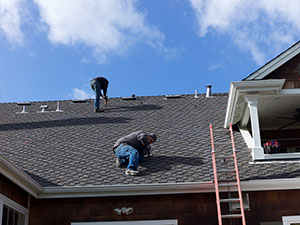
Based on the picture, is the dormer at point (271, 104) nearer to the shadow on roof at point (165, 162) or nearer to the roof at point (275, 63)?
the roof at point (275, 63)

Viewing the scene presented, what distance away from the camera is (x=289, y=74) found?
964 centimetres

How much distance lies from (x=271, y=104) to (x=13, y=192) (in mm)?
5708

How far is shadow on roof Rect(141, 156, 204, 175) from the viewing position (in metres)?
8.67

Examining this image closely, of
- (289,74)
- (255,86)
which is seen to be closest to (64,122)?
(255,86)

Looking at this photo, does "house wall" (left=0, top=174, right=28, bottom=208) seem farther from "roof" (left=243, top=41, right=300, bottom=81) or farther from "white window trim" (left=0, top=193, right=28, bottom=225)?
"roof" (left=243, top=41, right=300, bottom=81)

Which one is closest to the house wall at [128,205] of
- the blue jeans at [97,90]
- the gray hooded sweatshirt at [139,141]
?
the gray hooded sweatshirt at [139,141]

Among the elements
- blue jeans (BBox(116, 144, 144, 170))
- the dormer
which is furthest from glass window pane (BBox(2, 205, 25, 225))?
the dormer

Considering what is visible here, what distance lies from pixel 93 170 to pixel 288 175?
3.57 meters

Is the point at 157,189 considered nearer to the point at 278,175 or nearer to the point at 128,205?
the point at 128,205

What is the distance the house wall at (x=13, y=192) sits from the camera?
22.6 feet

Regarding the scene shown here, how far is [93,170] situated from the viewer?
28.5ft

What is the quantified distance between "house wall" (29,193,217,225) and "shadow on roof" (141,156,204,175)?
723 mm

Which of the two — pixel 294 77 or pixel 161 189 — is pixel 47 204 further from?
pixel 294 77

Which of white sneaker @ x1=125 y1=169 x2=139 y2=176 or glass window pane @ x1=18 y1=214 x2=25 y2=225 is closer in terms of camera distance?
glass window pane @ x1=18 y1=214 x2=25 y2=225
